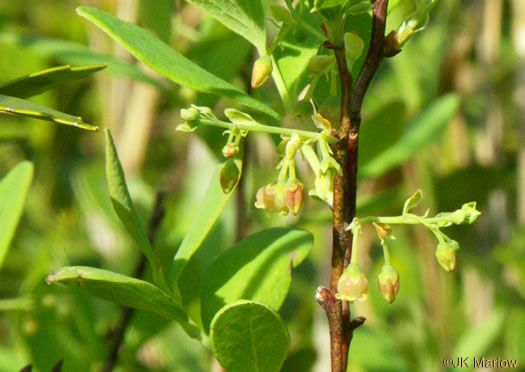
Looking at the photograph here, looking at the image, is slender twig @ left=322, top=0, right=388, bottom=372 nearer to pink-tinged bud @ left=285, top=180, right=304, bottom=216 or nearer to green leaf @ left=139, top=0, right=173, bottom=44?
pink-tinged bud @ left=285, top=180, right=304, bottom=216

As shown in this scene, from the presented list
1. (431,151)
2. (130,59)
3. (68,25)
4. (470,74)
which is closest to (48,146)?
(130,59)

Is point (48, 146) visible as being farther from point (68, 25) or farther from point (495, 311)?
point (495, 311)

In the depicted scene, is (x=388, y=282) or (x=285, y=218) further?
(x=285, y=218)

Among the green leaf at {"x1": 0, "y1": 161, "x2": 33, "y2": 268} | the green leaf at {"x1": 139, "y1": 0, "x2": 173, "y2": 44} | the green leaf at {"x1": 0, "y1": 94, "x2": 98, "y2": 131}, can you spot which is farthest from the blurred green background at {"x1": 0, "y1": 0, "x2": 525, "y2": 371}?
the green leaf at {"x1": 0, "y1": 94, "x2": 98, "y2": 131}

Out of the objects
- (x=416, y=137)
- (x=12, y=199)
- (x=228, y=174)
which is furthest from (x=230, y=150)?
(x=416, y=137)

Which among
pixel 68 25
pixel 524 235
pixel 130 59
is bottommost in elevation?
pixel 524 235

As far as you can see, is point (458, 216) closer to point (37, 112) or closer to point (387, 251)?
point (387, 251)
